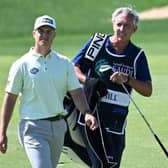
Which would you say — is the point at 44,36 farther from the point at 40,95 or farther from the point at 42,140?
the point at 42,140

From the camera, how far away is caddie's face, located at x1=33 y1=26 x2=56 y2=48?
23.0 ft

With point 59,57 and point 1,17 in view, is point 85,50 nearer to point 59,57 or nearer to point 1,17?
point 59,57

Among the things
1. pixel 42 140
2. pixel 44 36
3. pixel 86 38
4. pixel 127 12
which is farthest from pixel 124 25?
pixel 86 38

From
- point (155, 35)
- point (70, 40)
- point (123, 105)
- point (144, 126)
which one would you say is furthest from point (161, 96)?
point (155, 35)

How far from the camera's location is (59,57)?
7160 mm

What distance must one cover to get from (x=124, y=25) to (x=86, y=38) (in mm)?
29908

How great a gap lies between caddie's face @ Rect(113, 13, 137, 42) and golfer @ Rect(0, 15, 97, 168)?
2.80ft

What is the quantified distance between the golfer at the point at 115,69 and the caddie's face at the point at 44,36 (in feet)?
3.01

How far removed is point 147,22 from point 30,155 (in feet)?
135

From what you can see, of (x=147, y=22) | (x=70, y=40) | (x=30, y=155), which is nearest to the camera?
(x=30, y=155)

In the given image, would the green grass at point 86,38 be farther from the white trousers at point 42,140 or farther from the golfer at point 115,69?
the white trousers at point 42,140

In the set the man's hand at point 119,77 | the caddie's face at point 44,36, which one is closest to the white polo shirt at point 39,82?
the caddie's face at point 44,36

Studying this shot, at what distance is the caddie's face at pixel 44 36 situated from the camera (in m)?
7.02

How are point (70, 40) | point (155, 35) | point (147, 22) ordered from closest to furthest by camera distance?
1. point (70, 40)
2. point (155, 35)
3. point (147, 22)
